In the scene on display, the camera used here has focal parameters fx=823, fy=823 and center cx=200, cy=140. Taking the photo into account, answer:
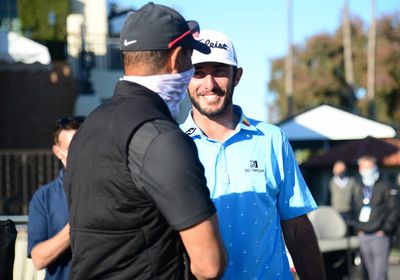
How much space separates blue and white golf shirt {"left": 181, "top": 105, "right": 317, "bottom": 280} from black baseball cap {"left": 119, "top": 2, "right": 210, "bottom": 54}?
3.21ft

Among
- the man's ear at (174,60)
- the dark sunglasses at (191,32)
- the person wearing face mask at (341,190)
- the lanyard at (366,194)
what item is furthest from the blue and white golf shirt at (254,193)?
the person wearing face mask at (341,190)

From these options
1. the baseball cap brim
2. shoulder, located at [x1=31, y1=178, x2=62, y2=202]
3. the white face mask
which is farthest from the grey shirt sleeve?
the white face mask

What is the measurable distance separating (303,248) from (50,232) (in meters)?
1.49

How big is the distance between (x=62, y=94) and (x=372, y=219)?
9589mm

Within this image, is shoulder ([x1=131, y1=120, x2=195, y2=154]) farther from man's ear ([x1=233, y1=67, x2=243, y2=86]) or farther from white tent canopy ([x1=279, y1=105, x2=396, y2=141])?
white tent canopy ([x1=279, y1=105, x2=396, y2=141])

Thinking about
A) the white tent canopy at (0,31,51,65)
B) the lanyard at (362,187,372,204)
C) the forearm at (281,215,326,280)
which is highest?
the white tent canopy at (0,31,51,65)

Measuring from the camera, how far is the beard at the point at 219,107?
3852 millimetres

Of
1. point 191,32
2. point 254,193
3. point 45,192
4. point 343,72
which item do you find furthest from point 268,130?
point 343,72

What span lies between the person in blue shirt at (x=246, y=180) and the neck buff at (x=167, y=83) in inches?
35.4

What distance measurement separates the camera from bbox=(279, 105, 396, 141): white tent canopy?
14023 millimetres

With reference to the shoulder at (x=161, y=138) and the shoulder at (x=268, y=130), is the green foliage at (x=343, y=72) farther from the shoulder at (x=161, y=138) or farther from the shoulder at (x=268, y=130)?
the shoulder at (x=161, y=138)

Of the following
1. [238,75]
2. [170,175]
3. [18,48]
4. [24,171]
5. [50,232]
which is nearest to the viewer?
[170,175]

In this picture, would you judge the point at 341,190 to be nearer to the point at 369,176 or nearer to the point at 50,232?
the point at 369,176

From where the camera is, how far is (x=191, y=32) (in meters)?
2.81
